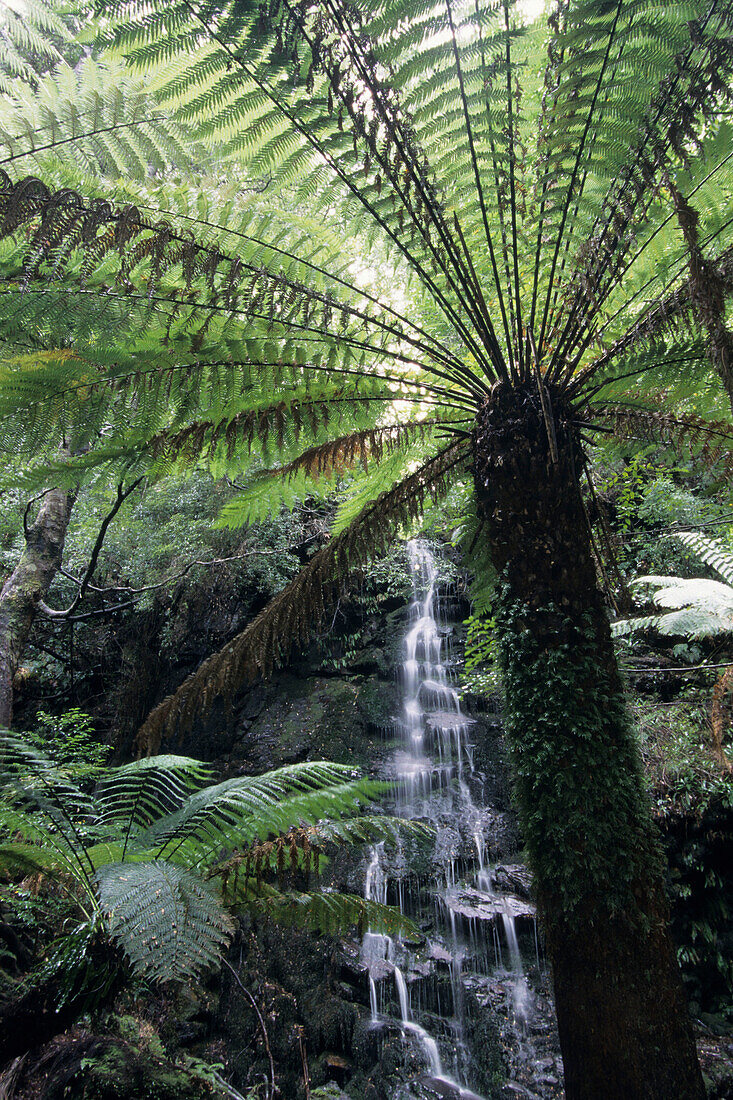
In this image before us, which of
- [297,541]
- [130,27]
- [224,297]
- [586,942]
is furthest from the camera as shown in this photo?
[297,541]

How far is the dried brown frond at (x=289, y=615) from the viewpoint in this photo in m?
1.88

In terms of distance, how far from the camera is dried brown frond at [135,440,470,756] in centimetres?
188

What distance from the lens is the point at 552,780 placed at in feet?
4.60

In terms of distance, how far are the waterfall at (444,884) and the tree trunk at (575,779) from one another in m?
1.79

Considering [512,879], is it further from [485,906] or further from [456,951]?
[456,951]

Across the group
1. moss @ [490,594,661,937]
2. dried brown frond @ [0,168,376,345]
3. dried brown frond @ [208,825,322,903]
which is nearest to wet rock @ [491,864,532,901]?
dried brown frond @ [208,825,322,903]

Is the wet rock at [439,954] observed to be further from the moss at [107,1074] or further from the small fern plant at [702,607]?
the small fern plant at [702,607]

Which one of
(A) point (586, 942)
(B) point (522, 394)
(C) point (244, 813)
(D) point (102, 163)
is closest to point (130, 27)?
(D) point (102, 163)

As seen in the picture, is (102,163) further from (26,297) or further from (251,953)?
(251,953)

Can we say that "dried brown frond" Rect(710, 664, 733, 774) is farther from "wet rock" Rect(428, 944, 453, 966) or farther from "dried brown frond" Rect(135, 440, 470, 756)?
"dried brown frond" Rect(135, 440, 470, 756)

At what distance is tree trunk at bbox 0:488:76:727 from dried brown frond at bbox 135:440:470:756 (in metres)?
2.87

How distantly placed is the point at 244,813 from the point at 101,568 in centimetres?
691

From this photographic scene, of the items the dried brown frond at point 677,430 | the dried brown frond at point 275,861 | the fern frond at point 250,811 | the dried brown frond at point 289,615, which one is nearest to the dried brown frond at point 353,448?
the dried brown frond at point 289,615

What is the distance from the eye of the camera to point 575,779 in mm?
1375
